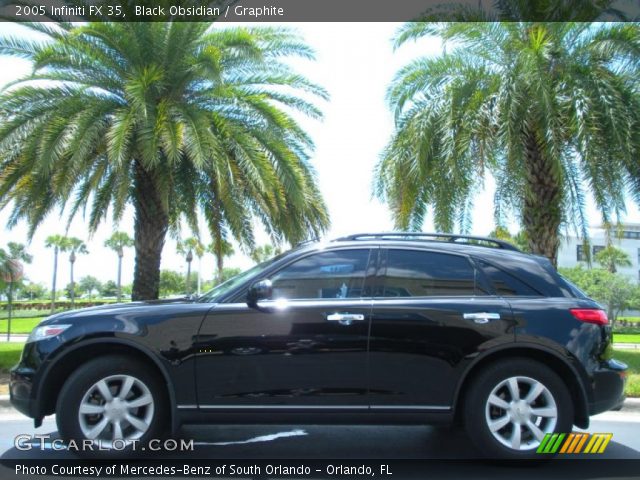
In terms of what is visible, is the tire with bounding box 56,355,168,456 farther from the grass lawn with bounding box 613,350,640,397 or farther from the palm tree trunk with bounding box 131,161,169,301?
the palm tree trunk with bounding box 131,161,169,301

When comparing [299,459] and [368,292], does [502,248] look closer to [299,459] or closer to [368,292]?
[368,292]

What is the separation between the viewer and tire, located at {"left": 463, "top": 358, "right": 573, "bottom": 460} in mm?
4688

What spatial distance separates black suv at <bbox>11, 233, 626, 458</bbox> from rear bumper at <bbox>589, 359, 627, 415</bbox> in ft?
0.05

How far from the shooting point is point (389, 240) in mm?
5340

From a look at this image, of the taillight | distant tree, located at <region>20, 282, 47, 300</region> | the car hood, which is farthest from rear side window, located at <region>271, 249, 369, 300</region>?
distant tree, located at <region>20, 282, 47, 300</region>

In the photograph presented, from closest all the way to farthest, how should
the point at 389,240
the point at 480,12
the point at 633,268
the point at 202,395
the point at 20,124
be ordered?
the point at 202,395
the point at 389,240
the point at 20,124
the point at 480,12
the point at 633,268

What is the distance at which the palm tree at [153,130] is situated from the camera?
10.8 meters

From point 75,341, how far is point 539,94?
28.5ft

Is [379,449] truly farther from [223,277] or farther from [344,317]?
[223,277]

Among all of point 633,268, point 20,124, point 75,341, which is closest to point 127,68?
point 20,124

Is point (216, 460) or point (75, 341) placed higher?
point (75, 341)

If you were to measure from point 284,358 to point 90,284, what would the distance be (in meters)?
147

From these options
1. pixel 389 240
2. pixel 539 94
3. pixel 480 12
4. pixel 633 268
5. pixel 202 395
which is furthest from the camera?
pixel 633 268

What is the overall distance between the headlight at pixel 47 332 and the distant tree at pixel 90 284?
142 m
